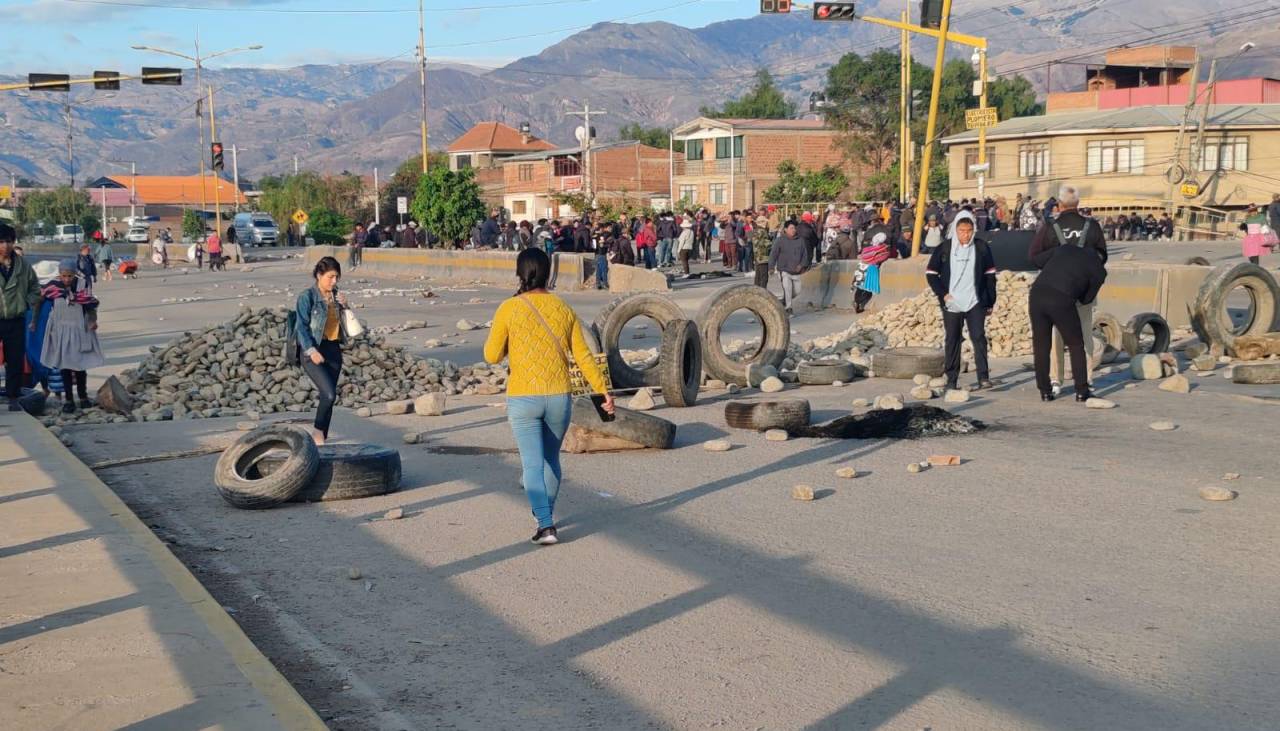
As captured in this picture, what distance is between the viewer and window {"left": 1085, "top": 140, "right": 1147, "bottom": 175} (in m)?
64.4

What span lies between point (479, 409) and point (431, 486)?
4.59 metres

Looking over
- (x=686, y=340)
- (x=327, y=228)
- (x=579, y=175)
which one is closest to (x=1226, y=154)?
(x=579, y=175)

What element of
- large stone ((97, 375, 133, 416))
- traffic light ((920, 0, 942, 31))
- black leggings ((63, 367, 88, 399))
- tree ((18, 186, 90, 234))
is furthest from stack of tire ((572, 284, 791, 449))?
tree ((18, 186, 90, 234))

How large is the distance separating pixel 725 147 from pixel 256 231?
2927 centimetres

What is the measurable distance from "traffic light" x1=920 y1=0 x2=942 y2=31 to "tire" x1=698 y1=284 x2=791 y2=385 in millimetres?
10530

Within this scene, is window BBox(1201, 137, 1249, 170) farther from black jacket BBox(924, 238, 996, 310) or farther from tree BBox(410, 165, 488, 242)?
black jacket BBox(924, 238, 996, 310)

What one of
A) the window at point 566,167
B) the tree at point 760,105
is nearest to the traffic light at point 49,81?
the window at point 566,167

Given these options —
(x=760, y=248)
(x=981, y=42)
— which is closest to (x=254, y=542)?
(x=760, y=248)

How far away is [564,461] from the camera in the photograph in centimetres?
1147

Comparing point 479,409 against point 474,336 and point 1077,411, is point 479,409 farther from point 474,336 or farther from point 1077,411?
point 474,336

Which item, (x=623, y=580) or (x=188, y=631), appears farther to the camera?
(x=623, y=580)

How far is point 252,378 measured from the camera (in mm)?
15836

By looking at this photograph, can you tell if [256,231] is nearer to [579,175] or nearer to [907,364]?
[579,175]

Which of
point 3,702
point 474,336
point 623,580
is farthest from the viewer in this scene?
point 474,336
